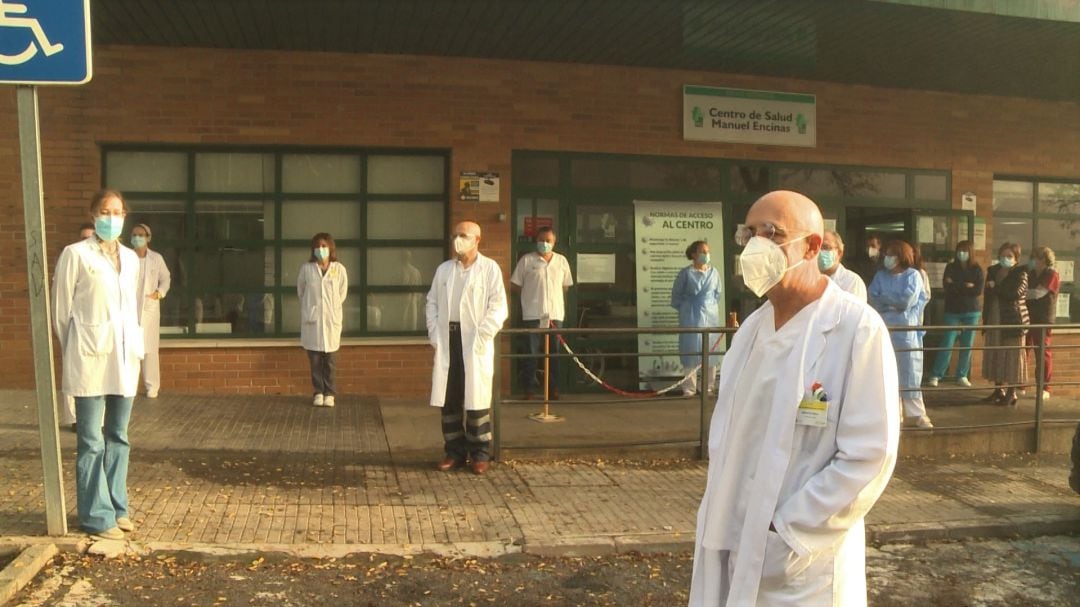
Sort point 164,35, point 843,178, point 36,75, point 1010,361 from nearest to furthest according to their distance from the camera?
1. point 36,75
2. point 164,35
3. point 1010,361
4. point 843,178

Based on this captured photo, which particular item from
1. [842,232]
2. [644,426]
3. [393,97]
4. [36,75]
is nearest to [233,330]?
[393,97]

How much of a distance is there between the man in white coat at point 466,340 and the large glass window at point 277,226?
3780 mm

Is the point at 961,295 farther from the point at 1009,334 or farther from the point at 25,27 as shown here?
the point at 25,27

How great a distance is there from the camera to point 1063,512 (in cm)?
672

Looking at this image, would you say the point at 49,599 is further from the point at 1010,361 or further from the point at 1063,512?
the point at 1010,361

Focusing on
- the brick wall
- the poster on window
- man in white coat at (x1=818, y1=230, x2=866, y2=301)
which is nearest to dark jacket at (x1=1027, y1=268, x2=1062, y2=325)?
the brick wall

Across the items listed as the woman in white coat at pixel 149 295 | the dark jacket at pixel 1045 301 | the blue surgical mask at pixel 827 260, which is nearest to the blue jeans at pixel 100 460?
the woman in white coat at pixel 149 295

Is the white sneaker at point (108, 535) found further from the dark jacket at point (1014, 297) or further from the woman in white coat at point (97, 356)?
the dark jacket at point (1014, 297)

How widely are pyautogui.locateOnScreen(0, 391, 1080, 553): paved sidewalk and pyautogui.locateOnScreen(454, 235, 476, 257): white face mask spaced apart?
172 cm

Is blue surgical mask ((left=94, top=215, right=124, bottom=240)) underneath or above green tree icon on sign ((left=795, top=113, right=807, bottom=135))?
underneath

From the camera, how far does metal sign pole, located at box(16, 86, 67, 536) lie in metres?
5.23

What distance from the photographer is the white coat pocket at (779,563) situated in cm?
244

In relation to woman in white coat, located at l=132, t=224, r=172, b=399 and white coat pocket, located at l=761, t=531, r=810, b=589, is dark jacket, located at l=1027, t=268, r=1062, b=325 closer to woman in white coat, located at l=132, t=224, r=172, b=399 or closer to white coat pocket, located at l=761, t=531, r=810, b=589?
woman in white coat, located at l=132, t=224, r=172, b=399

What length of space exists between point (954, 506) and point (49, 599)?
5.82 meters
